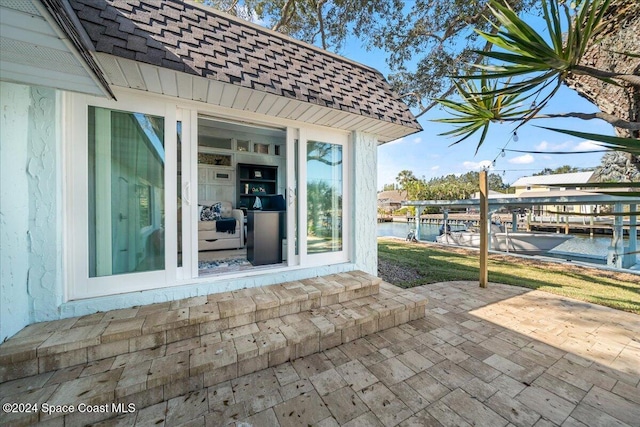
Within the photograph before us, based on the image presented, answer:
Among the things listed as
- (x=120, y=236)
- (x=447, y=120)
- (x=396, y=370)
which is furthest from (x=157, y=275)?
(x=447, y=120)

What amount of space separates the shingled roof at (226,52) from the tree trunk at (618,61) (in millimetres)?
3559

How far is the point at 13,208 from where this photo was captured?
1.79 m

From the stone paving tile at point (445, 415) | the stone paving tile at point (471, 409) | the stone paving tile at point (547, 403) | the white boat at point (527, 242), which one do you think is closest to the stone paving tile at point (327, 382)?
the stone paving tile at point (445, 415)

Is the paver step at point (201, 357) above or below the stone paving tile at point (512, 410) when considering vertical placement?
above

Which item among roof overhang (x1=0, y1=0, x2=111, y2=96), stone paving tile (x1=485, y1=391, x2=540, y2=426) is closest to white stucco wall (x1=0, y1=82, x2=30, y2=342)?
roof overhang (x1=0, y1=0, x2=111, y2=96)

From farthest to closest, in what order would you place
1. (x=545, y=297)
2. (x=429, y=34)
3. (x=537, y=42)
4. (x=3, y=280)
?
1. (x=429, y=34)
2. (x=545, y=297)
3. (x=537, y=42)
4. (x=3, y=280)

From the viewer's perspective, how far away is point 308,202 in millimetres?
3225

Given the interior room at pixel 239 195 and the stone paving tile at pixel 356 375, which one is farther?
the interior room at pixel 239 195

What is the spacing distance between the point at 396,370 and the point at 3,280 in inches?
117

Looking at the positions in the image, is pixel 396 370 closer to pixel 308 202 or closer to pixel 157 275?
pixel 308 202

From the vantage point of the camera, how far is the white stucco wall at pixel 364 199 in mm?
3521

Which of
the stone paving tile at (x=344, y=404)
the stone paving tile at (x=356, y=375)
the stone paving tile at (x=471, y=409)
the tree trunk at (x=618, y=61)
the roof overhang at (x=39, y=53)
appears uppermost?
the tree trunk at (x=618, y=61)

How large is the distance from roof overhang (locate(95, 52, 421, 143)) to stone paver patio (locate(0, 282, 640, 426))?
225cm

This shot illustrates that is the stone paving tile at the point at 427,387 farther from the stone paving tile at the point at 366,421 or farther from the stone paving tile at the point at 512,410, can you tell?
the stone paving tile at the point at 366,421
